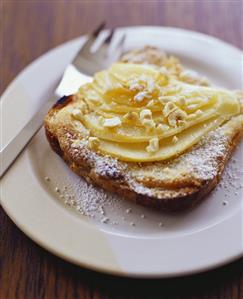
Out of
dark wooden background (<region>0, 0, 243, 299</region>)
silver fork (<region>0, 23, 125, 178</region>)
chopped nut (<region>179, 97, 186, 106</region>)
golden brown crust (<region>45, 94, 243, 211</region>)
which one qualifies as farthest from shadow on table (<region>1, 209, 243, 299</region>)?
chopped nut (<region>179, 97, 186, 106</region>)

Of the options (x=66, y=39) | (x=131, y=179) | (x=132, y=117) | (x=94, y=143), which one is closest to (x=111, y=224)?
(x=131, y=179)

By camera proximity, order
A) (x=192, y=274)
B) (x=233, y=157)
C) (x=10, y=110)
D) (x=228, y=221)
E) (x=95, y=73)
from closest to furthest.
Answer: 1. (x=192, y=274)
2. (x=228, y=221)
3. (x=233, y=157)
4. (x=10, y=110)
5. (x=95, y=73)

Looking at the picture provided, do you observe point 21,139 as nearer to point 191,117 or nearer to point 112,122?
point 112,122

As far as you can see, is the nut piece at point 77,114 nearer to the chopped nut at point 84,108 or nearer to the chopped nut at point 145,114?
the chopped nut at point 84,108

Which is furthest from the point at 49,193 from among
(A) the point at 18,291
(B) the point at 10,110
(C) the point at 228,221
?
(C) the point at 228,221

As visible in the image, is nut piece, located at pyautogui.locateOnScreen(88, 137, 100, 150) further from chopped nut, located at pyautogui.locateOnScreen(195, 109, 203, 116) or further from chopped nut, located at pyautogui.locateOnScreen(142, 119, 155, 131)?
chopped nut, located at pyautogui.locateOnScreen(195, 109, 203, 116)

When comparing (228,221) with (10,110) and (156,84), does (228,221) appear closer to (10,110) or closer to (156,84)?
(156,84)
